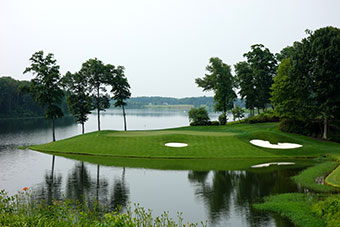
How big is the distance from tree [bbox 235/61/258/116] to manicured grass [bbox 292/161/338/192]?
3858 centimetres

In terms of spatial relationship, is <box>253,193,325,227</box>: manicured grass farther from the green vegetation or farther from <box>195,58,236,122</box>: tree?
<box>195,58,236,122</box>: tree

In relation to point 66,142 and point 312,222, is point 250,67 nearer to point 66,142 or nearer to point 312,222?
point 66,142

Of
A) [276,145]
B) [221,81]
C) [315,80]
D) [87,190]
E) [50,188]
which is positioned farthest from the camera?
[221,81]

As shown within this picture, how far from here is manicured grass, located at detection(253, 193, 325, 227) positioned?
1669cm

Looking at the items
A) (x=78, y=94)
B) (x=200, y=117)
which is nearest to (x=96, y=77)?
(x=78, y=94)

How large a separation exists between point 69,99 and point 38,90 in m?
8.03

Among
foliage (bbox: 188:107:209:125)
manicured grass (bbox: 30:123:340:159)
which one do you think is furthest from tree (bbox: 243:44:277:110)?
manicured grass (bbox: 30:123:340:159)

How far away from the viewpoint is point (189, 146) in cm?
4094

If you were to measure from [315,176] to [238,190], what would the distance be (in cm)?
785

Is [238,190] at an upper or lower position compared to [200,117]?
lower

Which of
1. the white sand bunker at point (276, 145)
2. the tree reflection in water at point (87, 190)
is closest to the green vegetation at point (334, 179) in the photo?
the white sand bunker at point (276, 145)

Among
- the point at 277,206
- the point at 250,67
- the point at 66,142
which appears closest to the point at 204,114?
the point at 250,67

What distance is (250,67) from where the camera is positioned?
71875 millimetres

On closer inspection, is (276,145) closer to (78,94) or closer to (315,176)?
(315,176)
